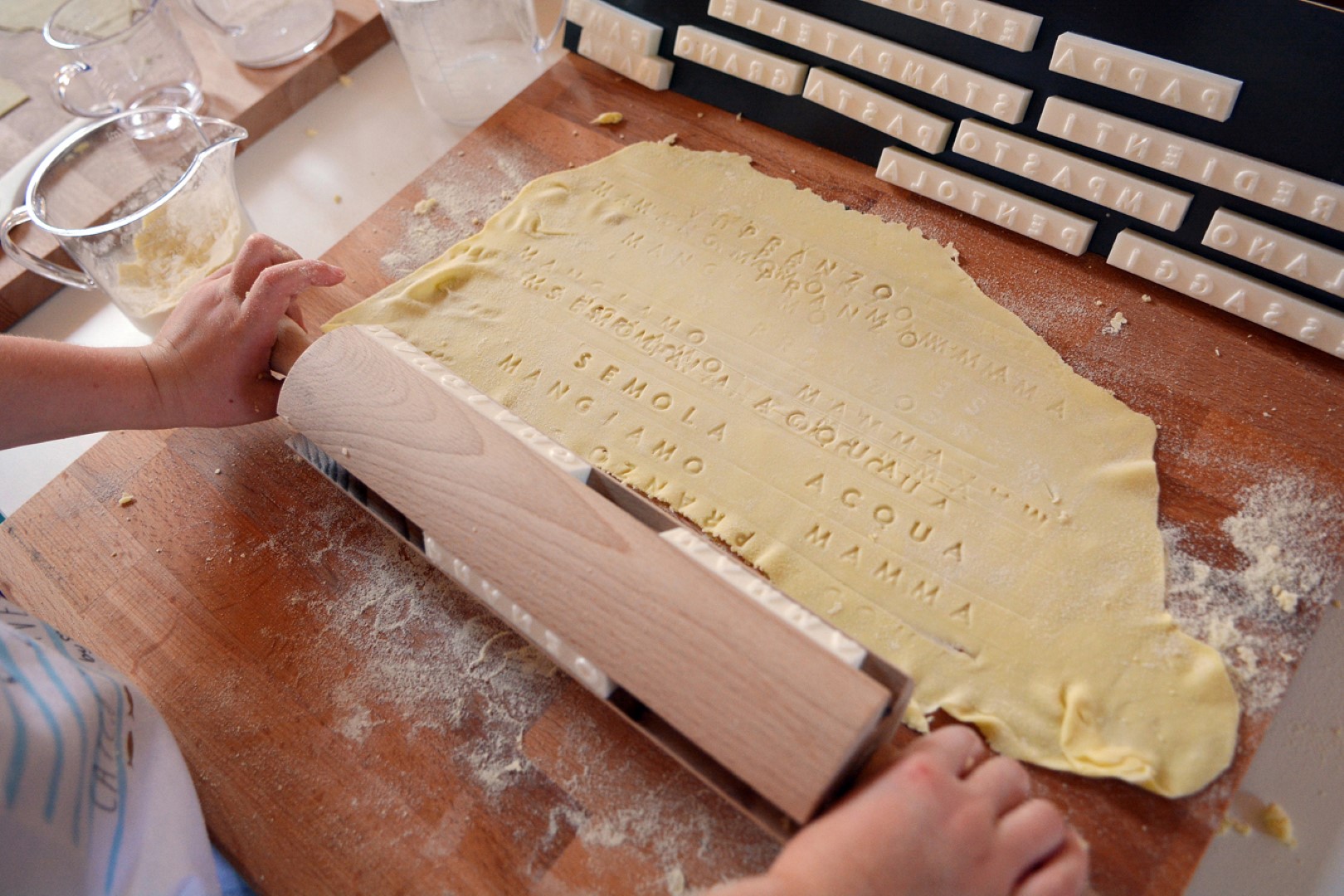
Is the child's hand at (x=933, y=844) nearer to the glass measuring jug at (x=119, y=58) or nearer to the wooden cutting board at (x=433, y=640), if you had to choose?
the wooden cutting board at (x=433, y=640)

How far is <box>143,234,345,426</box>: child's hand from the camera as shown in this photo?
75 cm

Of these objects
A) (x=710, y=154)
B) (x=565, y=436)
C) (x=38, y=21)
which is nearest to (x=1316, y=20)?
(x=710, y=154)

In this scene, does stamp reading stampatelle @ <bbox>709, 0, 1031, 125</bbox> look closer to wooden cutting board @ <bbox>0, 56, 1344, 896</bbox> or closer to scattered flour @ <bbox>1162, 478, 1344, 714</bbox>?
wooden cutting board @ <bbox>0, 56, 1344, 896</bbox>

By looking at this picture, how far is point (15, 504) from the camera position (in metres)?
0.89

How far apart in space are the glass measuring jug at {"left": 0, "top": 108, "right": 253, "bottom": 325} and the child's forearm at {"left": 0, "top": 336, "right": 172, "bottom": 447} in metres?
0.13

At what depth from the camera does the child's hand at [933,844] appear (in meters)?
0.48

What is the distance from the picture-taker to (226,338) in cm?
75

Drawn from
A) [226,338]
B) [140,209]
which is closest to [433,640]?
[226,338]

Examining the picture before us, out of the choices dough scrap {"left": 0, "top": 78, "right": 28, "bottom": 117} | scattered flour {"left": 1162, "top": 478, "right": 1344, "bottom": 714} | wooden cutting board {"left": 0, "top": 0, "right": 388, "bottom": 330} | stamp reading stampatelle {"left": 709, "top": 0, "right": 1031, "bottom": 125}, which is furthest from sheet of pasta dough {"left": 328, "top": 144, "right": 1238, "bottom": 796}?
dough scrap {"left": 0, "top": 78, "right": 28, "bottom": 117}

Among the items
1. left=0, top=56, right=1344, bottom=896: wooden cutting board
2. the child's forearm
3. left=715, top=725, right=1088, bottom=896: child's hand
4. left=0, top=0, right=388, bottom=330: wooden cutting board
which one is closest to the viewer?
left=715, top=725, right=1088, bottom=896: child's hand

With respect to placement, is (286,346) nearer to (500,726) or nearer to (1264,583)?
(500,726)

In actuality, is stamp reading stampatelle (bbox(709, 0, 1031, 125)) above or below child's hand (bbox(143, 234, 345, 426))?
above

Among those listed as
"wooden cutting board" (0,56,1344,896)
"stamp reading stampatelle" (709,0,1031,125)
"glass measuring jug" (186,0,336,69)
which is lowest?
"wooden cutting board" (0,56,1344,896)

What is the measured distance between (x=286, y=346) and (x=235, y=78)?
23.7 inches
